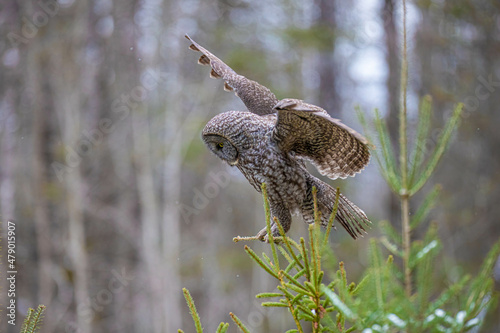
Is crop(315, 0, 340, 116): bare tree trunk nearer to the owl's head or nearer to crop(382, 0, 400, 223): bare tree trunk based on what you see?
crop(382, 0, 400, 223): bare tree trunk

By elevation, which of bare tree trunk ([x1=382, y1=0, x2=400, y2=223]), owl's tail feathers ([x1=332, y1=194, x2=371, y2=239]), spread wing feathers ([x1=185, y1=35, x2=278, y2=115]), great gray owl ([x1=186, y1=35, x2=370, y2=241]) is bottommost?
owl's tail feathers ([x1=332, y1=194, x2=371, y2=239])

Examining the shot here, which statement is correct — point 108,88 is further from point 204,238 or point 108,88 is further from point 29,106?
point 204,238

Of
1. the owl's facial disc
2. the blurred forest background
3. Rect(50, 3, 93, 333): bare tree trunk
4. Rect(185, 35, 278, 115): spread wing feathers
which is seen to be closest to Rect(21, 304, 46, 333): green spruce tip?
the owl's facial disc

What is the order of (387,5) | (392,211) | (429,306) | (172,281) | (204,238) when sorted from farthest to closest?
(204,238) < (172,281) < (392,211) < (387,5) < (429,306)

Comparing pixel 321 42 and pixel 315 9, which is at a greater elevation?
pixel 315 9

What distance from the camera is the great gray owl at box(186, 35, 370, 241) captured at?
1.91 meters

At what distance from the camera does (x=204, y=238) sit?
15.3 metres

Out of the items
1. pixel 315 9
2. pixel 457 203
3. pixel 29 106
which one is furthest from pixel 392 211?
pixel 29 106

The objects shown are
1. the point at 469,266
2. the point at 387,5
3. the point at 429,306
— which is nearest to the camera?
the point at 429,306

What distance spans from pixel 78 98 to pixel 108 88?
82 centimetres

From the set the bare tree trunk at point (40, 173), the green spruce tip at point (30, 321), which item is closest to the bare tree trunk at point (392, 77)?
the green spruce tip at point (30, 321)

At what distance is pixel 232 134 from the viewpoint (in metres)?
1.92

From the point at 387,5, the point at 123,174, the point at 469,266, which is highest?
the point at 123,174

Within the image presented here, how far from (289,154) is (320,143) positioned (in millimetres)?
138
